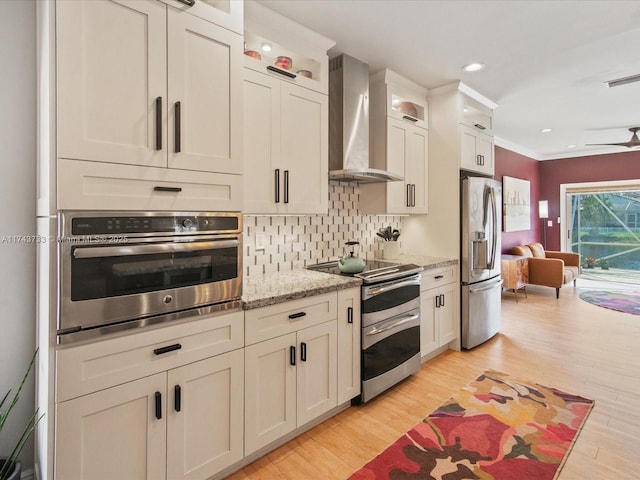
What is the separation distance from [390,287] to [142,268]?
5.74 feet

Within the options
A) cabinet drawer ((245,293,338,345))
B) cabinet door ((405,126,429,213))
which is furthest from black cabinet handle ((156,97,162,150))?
cabinet door ((405,126,429,213))

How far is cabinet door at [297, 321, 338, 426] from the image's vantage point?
2.04m

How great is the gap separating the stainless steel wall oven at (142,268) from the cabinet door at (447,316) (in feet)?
7.62

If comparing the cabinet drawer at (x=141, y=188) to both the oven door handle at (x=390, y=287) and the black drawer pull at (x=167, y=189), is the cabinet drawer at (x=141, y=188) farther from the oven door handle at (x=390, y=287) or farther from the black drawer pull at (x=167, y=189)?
the oven door handle at (x=390, y=287)

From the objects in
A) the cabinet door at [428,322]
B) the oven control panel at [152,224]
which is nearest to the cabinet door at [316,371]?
the oven control panel at [152,224]

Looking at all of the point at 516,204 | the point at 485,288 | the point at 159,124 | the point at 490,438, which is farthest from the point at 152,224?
the point at 516,204

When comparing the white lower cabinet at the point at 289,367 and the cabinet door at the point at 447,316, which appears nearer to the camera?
the white lower cabinet at the point at 289,367

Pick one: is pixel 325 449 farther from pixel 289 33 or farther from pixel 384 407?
pixel 289 33

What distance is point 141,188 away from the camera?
145 centimetres

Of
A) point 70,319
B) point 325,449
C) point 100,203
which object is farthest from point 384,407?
point 100,203

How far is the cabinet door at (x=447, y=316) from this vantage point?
11.0ft

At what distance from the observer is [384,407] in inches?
97.7

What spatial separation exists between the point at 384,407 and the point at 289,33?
2.78m

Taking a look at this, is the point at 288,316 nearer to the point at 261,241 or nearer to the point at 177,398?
Answer: the point at 177,398
